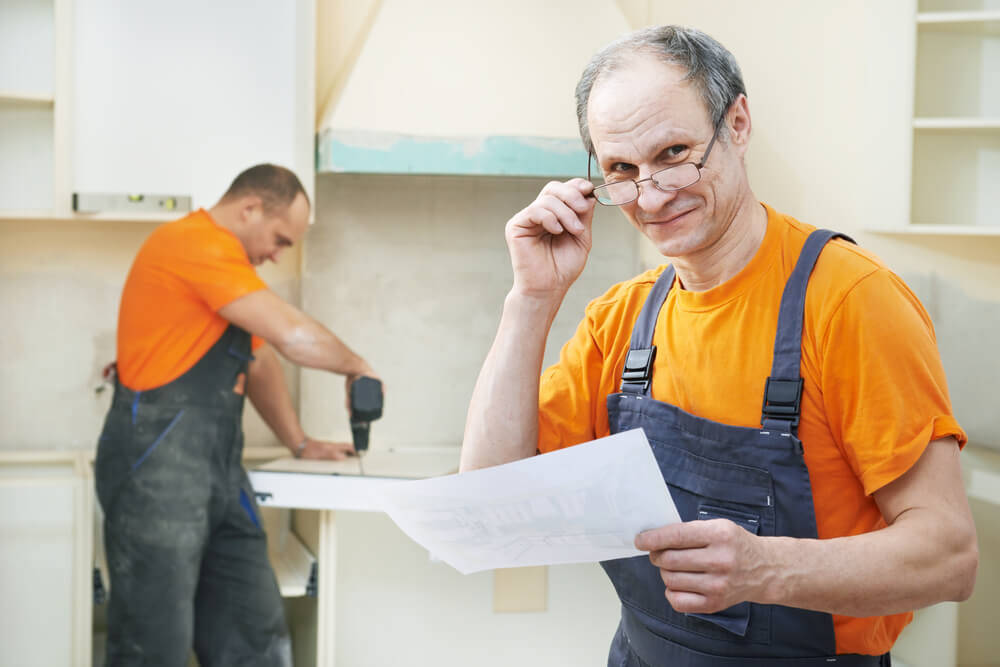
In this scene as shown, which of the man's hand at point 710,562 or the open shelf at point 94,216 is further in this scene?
the open shelf at point 94,216

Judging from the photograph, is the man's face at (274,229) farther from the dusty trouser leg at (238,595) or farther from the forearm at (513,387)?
the forearm at (513,387)

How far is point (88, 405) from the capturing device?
8.67 feet

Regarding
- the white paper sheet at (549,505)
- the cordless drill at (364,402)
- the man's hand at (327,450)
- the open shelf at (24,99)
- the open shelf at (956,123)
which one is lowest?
the man's hand at (327,450)

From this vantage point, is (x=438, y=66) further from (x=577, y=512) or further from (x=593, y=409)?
(x=577, y=512)

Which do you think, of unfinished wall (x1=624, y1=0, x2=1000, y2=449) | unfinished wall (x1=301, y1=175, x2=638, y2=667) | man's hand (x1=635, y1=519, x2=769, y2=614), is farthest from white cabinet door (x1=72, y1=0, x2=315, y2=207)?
man's hand (x1=635, y1=519, x2=769, y2=614)

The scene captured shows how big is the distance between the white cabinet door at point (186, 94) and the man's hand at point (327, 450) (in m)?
0.75

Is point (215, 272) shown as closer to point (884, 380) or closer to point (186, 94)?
point (186, 94)

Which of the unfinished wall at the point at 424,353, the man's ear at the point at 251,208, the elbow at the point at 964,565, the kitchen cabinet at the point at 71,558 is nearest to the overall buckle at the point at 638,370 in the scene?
the elbow at the point at 964,565

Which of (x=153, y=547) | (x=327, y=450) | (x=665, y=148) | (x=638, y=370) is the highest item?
(x=665, y=148)

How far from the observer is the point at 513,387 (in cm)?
110

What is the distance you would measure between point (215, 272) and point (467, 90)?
2.80 feet

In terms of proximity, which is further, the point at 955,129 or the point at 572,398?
the point at 955,129

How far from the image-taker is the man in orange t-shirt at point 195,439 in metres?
2.28

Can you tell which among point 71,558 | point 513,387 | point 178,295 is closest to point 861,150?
point 513,387
